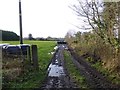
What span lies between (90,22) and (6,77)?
40.0ft

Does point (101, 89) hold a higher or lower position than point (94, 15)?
lower

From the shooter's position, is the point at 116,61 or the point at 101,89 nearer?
the point at 101,89

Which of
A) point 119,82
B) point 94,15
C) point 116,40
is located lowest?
point 119,82

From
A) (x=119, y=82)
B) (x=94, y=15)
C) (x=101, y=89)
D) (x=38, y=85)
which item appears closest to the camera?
(x=101, y=89)

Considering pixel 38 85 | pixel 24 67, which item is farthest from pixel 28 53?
pixel 38 85

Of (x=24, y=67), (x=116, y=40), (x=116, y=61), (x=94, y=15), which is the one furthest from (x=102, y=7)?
(x=24, y=67)

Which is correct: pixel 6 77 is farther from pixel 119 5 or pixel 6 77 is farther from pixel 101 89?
pixel 119 5

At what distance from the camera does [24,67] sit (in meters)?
16.4

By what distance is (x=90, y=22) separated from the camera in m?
23.8

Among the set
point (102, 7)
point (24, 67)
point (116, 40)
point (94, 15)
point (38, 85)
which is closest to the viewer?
point (38, 85)

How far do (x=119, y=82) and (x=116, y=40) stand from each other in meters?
6.30

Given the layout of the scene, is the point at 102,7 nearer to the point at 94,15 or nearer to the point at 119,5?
the point at 94,15

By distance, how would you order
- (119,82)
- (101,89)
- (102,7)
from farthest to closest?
(102,7) → (119,82) → (101,89)

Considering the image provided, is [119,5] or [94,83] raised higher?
[119,5]
